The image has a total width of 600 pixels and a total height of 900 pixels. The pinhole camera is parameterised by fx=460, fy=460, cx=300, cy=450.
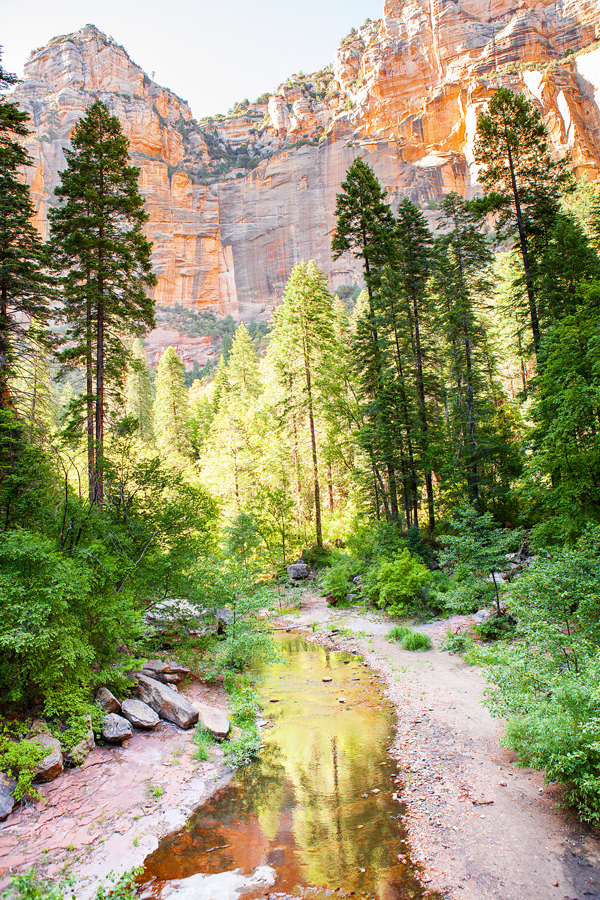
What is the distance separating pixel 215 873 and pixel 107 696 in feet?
12.0

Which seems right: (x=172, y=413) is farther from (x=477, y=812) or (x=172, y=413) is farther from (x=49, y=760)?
(x=477, y=812)

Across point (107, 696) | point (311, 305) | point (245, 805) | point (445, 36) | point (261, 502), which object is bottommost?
point (245, 805)

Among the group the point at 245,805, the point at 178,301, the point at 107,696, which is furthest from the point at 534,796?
the point at 178,301

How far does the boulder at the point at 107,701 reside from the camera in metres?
7.90

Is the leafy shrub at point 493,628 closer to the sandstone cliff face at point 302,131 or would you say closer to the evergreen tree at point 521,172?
the evergreen tree at point 521,172

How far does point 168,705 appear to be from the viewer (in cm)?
879

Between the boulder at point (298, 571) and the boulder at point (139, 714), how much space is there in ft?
45.1

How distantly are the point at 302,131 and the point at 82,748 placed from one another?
398 ft

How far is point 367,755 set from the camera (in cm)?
780

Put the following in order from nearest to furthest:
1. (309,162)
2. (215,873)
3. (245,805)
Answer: (215,873), (245,805), (309,162)

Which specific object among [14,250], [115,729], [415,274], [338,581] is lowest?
[115,729]

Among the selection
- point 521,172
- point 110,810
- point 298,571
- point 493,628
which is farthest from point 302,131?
point 110,810

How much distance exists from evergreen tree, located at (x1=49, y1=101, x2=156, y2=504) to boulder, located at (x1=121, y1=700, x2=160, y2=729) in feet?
24.4

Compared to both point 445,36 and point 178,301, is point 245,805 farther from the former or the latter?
point 445,36
